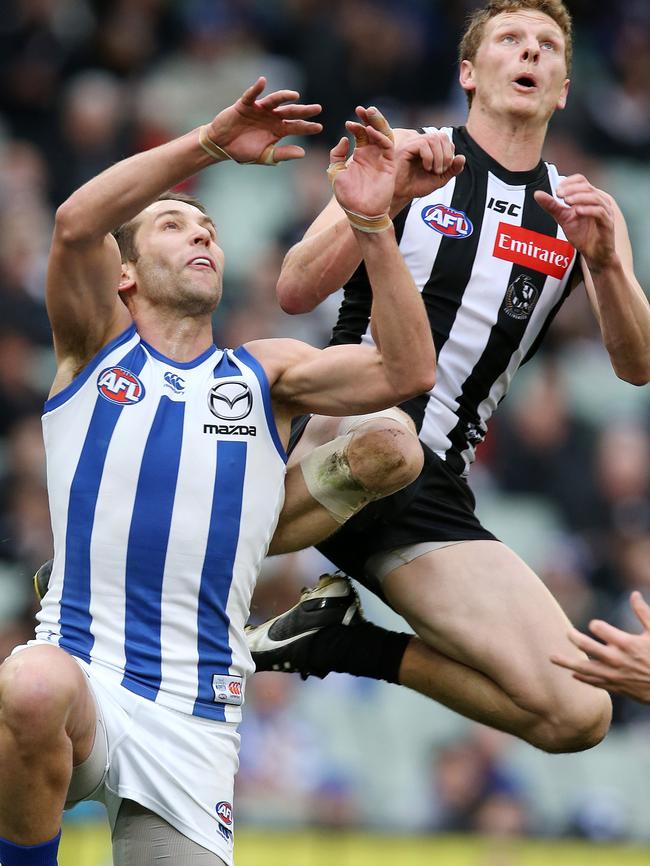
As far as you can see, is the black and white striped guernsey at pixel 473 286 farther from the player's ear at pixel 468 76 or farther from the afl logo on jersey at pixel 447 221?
the player's ear at pixel 468 76

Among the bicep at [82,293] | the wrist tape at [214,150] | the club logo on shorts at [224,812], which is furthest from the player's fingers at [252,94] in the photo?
the club logo on shorts at [224,812]

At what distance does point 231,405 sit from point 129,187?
0.77 m

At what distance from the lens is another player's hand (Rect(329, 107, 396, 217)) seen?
4.48m

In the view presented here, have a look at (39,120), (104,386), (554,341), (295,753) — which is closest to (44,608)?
(104,386)

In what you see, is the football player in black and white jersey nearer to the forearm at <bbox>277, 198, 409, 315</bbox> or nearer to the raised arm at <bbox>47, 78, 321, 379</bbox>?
the forearm at <bbox>277, 198, 409, 315</bbox>

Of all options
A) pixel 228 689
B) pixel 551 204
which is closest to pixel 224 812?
pixel 228 689

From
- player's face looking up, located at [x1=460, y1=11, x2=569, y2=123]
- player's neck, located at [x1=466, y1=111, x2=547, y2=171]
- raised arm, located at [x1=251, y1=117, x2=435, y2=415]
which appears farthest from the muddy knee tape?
player's face looking up, located at [x1=460, y1=11, x2=569, y2=123]

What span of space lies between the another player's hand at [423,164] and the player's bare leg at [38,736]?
67.4 inches

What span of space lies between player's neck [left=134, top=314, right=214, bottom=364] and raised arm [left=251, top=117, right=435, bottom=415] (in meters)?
0.22

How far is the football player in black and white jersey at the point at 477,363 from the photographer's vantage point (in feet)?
16.6

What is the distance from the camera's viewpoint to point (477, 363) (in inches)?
211

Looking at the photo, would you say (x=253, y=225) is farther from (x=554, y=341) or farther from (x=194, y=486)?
(x=194, y=486)

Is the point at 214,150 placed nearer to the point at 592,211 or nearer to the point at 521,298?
the point at 592,211

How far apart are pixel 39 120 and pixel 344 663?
6980 millimetres
